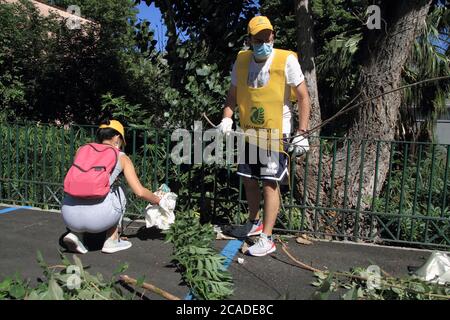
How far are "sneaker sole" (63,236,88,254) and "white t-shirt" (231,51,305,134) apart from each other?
6.85ft

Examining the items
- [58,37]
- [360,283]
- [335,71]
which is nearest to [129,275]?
[360,283]

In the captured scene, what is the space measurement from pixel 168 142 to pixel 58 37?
5900 mm

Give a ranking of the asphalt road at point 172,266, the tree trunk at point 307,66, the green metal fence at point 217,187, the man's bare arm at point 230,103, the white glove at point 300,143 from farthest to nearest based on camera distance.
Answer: the tree trunk at point 307,66, the green metal fence at point 217,187, the man's bare arm at point 230,103, the white glove at point 300,143, the asphalt road at point 172,266

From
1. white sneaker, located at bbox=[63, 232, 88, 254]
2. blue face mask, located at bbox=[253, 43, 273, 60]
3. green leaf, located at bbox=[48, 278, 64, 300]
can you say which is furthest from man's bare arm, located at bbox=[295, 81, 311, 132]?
green leaf, located at bbox=[48, 278, 64, 300]

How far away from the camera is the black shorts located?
3.92m

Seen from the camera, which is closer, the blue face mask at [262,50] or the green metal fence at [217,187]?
the blue face mask at [262,50]

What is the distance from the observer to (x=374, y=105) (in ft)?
18.2

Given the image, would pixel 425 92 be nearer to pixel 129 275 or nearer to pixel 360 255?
pixel 360 255

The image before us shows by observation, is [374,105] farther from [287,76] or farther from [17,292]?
[17,292]

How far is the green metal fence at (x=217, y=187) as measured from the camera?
15.8ft

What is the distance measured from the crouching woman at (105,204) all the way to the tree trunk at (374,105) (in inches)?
93.4

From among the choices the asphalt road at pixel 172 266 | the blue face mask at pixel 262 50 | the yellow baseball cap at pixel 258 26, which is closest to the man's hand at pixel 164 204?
the asphalt road at pixel 172 266

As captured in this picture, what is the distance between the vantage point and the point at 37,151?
592cm

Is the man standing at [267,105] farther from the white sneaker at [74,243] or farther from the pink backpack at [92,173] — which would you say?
the white sneaker at [74,243]
